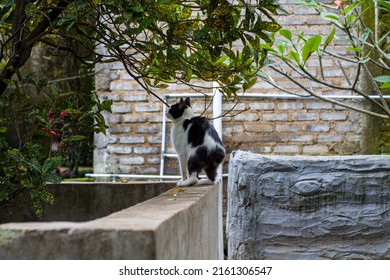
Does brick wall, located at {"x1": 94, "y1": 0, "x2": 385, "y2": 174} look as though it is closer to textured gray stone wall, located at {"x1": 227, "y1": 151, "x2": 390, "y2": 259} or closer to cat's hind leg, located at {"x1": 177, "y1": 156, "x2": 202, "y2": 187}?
textured gray stone wall, located at {"x1": 227, "y1": 151, "x2": 390, "y2": 259}

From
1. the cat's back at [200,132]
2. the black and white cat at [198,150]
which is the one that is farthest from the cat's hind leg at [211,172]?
the cat's back at [200,132]

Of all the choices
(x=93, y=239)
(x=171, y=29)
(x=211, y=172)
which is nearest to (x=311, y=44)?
(x=211, y=172)

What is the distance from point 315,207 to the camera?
445 cm

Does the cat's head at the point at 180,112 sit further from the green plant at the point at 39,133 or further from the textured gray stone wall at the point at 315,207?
the green plant at the point at 39,133

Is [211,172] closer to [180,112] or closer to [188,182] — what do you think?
[188,182]

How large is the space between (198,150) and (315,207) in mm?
961

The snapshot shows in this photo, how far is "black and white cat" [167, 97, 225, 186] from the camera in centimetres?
400

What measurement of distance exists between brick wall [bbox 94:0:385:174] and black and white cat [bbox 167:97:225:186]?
2.12 meters

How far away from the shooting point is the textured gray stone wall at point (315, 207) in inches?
175

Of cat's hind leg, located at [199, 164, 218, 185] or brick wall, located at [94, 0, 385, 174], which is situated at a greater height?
brick wall, located at [94, 0, 385, 174]

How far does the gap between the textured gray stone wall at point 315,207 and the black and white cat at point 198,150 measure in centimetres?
50

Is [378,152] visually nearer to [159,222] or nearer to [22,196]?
[22,196]

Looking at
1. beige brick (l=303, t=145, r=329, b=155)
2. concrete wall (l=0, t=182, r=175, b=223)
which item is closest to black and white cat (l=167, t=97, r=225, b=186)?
concrete wall (l=0, t=182, r=175, b=223)

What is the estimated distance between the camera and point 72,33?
347 cm
